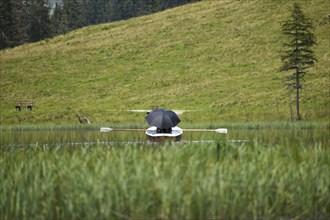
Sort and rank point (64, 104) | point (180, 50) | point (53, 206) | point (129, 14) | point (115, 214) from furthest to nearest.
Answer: point (129, 14)
point (180, 50)
point (64, 104)
point (53, 206)
point (115, 214)

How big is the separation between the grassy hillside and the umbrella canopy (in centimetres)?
1529

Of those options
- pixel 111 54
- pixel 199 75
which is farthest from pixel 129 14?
pixel 199 75

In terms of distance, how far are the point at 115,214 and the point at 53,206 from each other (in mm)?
1130

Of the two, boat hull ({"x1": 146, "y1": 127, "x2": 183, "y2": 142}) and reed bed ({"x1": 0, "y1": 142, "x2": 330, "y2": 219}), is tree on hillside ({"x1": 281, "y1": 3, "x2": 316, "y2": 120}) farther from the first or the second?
reed bed ({"x1": 0, "y1": 142, "x2": 330, "y2": 219})

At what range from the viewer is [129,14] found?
6762 inches

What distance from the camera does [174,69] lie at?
213ft

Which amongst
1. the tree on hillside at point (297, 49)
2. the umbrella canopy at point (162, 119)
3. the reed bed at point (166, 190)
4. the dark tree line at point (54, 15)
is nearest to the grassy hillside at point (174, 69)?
the tree on hillside at point (297, 49)

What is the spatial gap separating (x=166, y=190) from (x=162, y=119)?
13203 millimetres

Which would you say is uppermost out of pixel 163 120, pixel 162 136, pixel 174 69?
pixel 174 69

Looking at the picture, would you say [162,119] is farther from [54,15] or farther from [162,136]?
[54,15]

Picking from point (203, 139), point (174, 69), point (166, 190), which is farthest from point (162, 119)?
point (174, 69)

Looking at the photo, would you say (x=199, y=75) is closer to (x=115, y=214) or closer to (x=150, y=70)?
(x=150, y=70)

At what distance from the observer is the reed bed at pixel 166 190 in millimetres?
7934

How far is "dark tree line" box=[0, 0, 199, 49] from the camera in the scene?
10189 centimetres
